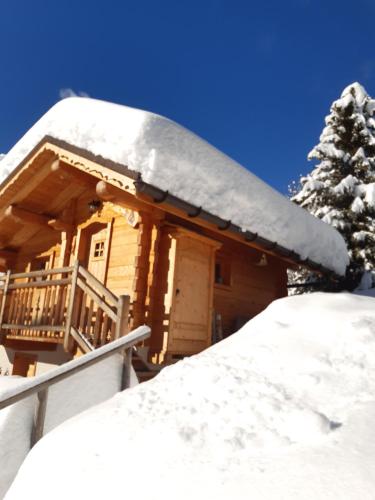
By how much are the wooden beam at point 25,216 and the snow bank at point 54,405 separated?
6428 millimetres

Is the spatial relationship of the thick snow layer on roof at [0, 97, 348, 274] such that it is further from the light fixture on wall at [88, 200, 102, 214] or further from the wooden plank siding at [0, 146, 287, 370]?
the light fixture on wall at [88, 200, 102, 214]

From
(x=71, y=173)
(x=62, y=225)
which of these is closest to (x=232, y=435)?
(x=71, y=173)

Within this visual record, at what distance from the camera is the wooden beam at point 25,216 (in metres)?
9.94

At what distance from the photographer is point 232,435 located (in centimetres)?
268

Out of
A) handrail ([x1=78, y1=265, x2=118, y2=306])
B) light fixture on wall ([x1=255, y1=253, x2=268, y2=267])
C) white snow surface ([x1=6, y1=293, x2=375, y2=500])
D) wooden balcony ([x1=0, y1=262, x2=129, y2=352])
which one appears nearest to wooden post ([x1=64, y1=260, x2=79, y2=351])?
wooden balcony ([x1=0, y1=262, x2=129, y2=352])

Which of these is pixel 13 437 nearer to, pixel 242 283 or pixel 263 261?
pixel 242 283

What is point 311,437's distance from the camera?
8.50 feet

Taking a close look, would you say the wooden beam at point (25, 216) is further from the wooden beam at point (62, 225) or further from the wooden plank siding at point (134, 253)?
the wooden beam at point (62, 225)

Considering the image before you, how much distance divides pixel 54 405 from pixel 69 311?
2543 millimetres

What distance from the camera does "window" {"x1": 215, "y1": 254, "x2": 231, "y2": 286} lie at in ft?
31.3

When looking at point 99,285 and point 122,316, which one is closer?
point 122,316

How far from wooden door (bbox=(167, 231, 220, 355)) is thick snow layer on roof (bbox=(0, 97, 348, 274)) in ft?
3.26

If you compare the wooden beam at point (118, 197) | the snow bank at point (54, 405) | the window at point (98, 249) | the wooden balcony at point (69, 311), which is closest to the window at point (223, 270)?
the wooden beam at point (118, 197)

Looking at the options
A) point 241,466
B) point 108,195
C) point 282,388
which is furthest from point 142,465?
point 108,195
